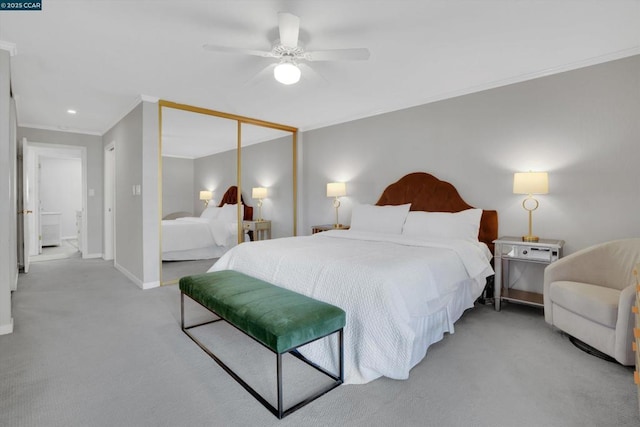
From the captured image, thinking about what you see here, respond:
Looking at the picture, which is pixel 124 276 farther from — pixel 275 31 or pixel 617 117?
pixel 617 117

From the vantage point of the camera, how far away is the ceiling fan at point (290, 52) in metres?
2.15

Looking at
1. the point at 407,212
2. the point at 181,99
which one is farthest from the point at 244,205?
the point at 407,212

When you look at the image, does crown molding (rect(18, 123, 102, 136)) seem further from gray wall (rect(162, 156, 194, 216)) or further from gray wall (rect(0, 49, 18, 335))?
gray wall (rect(0, 49, 18, 335))

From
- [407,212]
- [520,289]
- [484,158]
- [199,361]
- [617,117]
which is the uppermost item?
[617,117]

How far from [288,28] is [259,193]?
10.6 ft

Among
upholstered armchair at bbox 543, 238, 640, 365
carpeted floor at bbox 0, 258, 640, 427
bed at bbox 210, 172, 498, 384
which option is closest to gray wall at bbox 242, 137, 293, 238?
bed at bbox 210, 172, 498, 384

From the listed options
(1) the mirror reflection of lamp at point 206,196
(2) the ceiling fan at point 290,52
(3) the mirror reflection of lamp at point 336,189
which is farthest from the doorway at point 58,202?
(2) the ceiling fan at point 290,52

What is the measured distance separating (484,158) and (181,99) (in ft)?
12.5

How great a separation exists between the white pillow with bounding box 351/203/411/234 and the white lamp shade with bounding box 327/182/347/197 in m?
0.55

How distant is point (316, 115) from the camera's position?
4.85 metres

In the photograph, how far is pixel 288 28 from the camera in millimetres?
2156

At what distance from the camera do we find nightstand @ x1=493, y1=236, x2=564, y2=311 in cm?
289

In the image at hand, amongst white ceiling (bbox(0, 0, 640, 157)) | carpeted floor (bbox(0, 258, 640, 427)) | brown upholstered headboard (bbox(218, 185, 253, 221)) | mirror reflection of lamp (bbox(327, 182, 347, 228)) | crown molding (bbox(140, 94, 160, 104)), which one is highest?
white ceiling (bbox(0, 0, 640, 157))

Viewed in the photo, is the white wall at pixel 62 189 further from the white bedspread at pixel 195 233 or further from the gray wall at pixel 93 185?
the white bedspread at pixel 195 233
